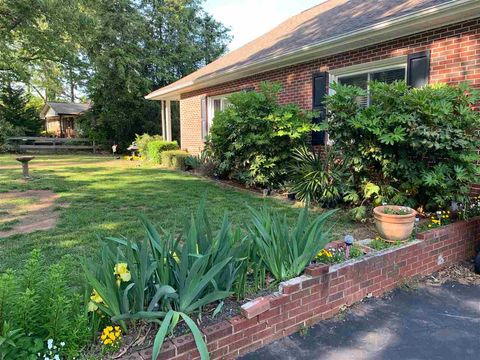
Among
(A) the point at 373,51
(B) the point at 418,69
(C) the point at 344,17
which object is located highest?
(C) the point at 344,17

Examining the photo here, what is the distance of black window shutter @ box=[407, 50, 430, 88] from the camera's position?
5562mm

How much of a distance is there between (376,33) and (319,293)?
15.9 ft

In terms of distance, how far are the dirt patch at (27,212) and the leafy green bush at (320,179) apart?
403cm

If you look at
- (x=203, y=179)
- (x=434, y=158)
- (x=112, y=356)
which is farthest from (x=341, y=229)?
(x=203, y=179)

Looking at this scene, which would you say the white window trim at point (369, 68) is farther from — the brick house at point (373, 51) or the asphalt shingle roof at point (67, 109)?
the asphalt shingle roof at point (67, 109)

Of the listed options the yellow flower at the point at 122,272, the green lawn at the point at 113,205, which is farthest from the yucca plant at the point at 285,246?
the yellow flower at the point at 122,272

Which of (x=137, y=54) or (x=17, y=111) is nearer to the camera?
(x=137, y=54)

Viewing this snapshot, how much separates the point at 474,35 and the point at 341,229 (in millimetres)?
3304

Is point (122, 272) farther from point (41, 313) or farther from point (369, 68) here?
point (369, 68)

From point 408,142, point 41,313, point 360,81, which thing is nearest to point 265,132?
point 360,81

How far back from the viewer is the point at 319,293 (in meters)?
2.82

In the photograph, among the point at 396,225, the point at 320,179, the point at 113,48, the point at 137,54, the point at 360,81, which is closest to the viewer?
the point at 396,225

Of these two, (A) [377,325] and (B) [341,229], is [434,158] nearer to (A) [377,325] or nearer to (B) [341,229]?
(B) [341,229]

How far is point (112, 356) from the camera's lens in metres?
1.94
